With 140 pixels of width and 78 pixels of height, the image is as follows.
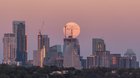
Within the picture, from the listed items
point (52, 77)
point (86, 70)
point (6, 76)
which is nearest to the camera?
point (6, 76)

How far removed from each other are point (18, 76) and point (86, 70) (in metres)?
17.9

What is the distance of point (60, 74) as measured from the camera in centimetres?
11150

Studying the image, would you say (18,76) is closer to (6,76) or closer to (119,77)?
(6,76)

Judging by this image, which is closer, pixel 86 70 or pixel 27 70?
pixel 27 70

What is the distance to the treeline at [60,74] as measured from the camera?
4134 inches

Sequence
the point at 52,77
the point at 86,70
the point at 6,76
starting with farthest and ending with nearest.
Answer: the point at 86,70, the point at 52,77, the point at 6,76

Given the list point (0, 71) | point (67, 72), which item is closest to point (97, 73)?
point (67, 72)

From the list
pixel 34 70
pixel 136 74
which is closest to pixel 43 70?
pixel 34 70

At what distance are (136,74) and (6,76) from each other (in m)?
17.6

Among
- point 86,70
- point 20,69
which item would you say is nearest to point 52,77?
point 20,69

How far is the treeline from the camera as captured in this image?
105000 millimetres

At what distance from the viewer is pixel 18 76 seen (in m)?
103

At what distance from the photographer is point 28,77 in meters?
103

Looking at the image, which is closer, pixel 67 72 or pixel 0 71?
pixel 0 71
